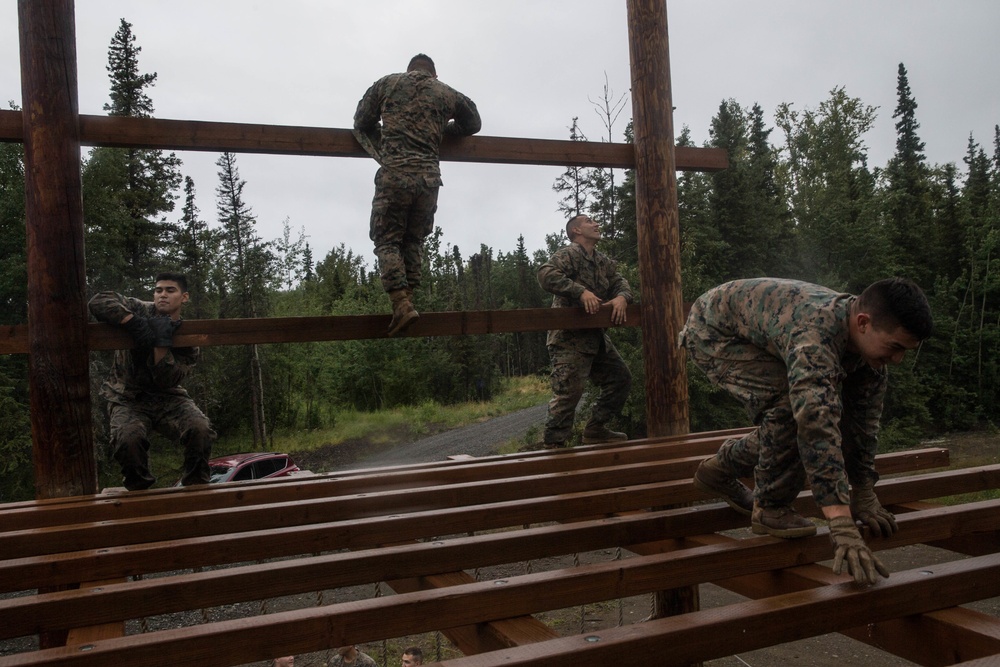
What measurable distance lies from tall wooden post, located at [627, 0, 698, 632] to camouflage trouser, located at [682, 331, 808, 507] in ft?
6.05

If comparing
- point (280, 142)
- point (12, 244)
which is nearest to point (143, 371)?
point (280, 142)

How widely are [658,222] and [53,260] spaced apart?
3.62m

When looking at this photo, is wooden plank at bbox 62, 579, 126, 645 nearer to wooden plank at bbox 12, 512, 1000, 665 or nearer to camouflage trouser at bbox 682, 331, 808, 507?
wooden plank at bbox 12, 512, 1000, 665

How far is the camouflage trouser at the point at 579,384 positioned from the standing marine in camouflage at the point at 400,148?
130 centimetres

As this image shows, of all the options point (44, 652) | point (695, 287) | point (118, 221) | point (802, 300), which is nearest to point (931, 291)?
point (695, 287)

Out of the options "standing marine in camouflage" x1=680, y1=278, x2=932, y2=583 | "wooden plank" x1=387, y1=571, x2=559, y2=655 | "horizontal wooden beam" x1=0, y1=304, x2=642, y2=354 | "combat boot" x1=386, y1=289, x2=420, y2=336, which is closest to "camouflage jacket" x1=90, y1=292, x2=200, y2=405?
"horizontal wooden beam" x1=0, y1=304, x2=642, y2=354

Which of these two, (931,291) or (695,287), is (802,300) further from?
(931,291)

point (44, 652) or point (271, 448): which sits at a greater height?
point (44, 652)

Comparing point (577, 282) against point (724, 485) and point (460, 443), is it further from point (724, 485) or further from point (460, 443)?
point (460, 443)

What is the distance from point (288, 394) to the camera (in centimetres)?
3262

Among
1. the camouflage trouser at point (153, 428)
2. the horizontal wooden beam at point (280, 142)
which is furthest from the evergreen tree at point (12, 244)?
the horizontal wooden beam at point (280, 142)

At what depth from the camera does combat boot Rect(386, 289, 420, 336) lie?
4188 mm

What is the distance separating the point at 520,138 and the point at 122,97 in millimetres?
25114

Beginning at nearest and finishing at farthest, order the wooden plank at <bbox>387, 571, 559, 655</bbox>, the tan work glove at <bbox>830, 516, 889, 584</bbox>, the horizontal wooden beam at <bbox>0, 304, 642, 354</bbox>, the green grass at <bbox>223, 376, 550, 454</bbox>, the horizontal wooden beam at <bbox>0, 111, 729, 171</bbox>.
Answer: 1. the wooden plank at <bbox>387, 571, 559, 655</bbox>
2. the tan work glove at <bbox>830, 516, 889, 584</bbox>
3. the horizontal wooden beam at <bbox>0, 304, 642, 354</bbox>
4. the horizontal wooden beam at <bbox>0, 111, 729, 171</bbox>
5. the green grass at <bbox>223, 376, 550, 454</bbox>
